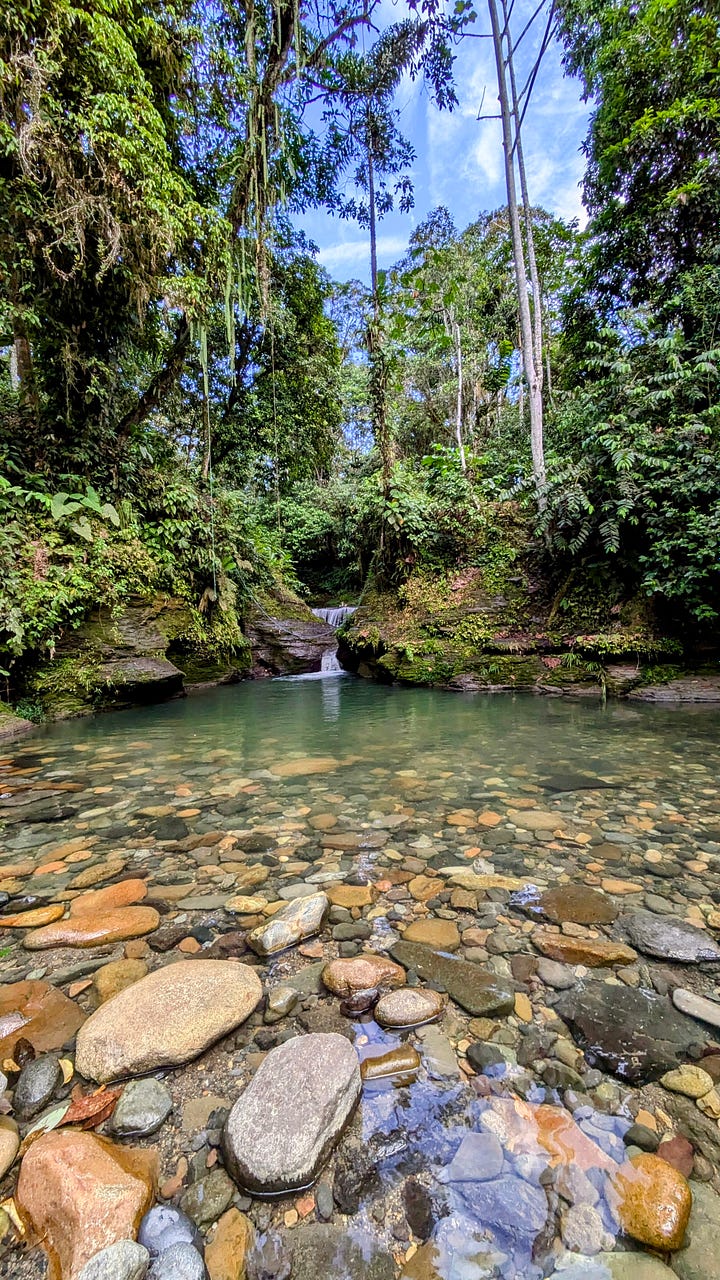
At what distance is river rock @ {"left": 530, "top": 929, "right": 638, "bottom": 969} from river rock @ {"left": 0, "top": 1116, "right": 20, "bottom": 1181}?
1529 mm

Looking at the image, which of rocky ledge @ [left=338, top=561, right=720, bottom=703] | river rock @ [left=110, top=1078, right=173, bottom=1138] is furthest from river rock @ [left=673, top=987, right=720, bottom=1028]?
rocky ledge @ [left=338, top=561, right=720, bottom=703]

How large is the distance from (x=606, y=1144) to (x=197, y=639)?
25.7 ft

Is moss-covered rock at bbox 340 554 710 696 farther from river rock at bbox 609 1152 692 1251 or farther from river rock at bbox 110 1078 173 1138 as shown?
river rock at bbox 110 1078 173 1138

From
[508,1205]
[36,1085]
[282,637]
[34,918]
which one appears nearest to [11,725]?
[34,918]

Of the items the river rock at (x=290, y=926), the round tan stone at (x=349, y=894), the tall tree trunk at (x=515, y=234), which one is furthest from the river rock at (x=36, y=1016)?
the tall tree trunk at (x=515, y=234)

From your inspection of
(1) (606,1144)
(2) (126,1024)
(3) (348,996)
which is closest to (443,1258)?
(1) (606,1144)

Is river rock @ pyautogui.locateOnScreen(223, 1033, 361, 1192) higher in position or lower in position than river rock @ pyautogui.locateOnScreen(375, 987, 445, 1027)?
higher

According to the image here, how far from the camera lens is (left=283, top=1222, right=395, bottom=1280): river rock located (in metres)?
0.84

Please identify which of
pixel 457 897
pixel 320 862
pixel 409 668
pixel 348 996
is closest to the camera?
pixel 348 996

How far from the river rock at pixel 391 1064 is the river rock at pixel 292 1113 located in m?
0.05

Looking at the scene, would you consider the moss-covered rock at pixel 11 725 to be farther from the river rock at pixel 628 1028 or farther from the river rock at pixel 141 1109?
the river rock at pixel 628 1028

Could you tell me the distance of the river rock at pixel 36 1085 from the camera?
113 cm

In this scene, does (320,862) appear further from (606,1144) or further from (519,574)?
(519,574)

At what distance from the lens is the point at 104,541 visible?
6.78 m
